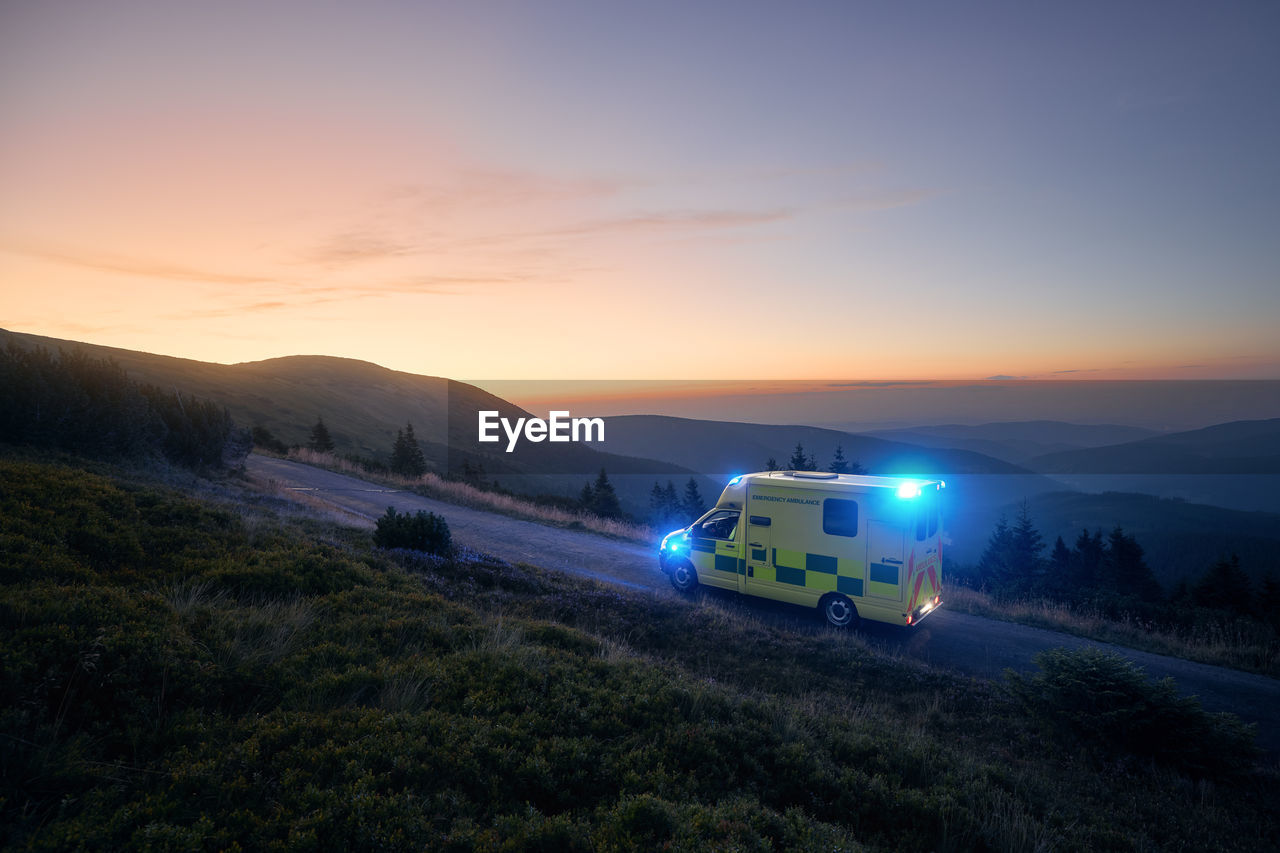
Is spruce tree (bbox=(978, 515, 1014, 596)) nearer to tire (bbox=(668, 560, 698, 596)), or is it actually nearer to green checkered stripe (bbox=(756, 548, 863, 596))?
tire (bbox=(668, 560, 698, 596))

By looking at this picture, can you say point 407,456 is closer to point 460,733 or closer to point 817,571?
point 817,571

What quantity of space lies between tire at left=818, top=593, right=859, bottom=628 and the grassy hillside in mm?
1499

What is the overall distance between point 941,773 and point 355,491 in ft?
75.4

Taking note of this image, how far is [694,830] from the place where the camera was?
12.5 feet

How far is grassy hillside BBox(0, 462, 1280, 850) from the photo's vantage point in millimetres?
3641

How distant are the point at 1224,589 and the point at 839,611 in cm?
4016

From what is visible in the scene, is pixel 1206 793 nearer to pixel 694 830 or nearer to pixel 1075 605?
pixel 694 830

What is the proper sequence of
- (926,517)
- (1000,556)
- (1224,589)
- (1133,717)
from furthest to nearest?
(1000,556)
(1224,589)
(926,517)
(1133,717)

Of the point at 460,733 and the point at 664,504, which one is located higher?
the point at 460,733

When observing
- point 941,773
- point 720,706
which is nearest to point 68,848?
point 720,706

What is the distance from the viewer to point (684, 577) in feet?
41.7

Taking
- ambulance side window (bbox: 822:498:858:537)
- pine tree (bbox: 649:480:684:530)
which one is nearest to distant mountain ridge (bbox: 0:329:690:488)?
pine tree (bbox: 649:480:684:530)

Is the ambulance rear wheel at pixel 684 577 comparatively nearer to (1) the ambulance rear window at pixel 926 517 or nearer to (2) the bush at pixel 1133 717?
(1) the ambulance rear window at pixel 926 517

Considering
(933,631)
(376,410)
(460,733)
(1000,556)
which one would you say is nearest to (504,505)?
(933,631)
